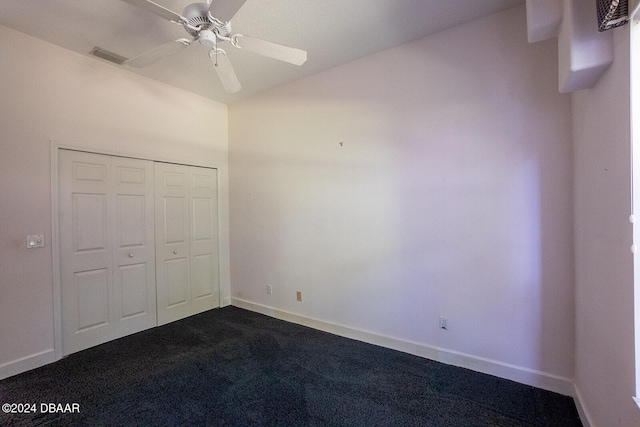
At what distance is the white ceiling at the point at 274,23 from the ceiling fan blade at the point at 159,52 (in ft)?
1.53

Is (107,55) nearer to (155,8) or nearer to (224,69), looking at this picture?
(224,69)

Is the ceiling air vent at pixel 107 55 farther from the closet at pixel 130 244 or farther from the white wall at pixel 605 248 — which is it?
the white wall at pixel 605 248

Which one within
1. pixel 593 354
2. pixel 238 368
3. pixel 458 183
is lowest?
pixel 238 368

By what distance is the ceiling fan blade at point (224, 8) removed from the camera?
1.43 metres

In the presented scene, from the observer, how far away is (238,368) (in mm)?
2408

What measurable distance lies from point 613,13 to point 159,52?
2473mm

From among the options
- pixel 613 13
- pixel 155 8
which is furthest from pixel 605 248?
pixel 155 8

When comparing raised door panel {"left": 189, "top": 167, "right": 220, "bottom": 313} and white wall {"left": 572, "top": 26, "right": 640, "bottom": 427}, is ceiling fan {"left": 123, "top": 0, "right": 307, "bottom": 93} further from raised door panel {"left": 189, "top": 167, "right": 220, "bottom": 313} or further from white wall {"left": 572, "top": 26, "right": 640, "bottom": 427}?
raised door panel {"left": 189, "top": 167, "right": 220, "bottom": 313}

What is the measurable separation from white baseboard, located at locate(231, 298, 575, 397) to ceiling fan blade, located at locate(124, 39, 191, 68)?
292cm

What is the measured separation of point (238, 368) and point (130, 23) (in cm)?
309

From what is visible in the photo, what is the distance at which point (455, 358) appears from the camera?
2393 millimetres

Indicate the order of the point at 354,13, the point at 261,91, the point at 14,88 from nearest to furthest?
the point at 354,13 → the point at 14,88 → the point at 261,91

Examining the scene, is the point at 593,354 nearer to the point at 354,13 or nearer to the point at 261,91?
the point at 354,13

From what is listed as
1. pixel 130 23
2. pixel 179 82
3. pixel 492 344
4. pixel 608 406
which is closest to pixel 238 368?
pixel 492 344
